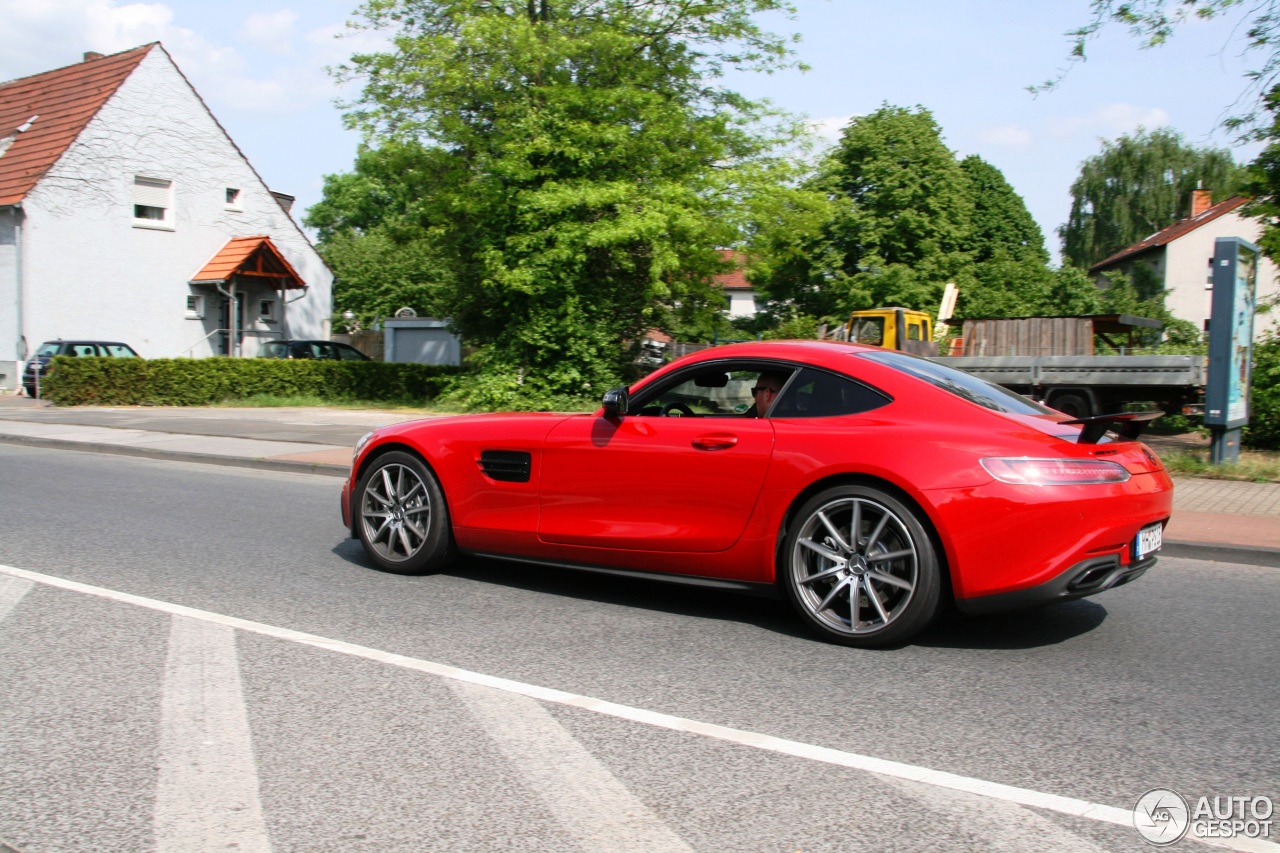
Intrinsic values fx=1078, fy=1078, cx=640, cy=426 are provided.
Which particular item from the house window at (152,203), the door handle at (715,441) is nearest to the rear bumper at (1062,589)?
the door handle at (715,441)

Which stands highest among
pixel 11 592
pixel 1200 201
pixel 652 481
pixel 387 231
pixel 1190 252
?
pixel 1200 201

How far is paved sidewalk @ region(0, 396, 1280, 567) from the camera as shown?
823cm

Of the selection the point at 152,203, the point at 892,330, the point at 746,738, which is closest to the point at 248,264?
the point at 152,203

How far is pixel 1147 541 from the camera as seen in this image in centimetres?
502

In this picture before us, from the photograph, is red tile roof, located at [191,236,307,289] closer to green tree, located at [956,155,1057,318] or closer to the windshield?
green tree, located at [956,155,1057,318]

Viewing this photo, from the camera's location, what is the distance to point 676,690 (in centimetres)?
441

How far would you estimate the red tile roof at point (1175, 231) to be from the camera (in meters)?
48.1

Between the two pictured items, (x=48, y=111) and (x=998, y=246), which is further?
(x=998, y=246)

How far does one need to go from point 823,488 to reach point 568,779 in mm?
2166

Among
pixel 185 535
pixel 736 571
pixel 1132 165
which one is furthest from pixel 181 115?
pixel 1132 165

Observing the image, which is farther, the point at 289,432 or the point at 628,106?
the point at 628,106

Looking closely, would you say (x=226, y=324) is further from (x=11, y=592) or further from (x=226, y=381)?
(x=11, y=592)

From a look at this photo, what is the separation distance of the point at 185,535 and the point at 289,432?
31.8 ft

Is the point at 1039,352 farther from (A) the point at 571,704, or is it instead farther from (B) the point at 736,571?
(A) the point at 571,704
